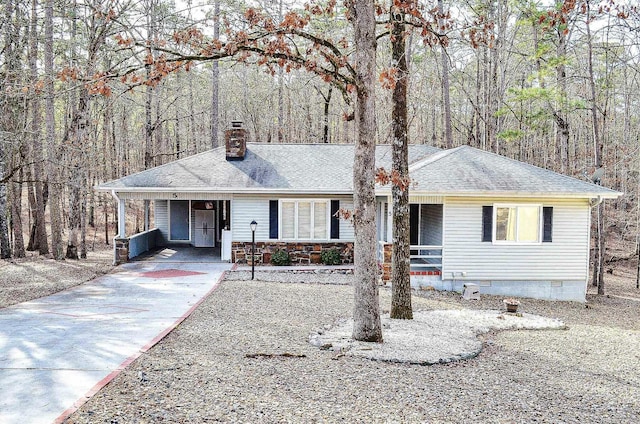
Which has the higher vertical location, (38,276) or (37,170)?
(37,170)

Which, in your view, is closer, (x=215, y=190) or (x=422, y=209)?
(x=215, y=190)

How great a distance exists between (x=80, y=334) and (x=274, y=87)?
26760 millimetres

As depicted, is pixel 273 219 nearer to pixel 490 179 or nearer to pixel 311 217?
pixel 311 217

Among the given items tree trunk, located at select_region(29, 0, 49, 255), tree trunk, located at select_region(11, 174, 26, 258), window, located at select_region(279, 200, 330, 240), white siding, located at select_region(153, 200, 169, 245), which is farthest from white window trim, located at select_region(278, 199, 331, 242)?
tree trunk, located at select_region(11, 174, 26, 258)

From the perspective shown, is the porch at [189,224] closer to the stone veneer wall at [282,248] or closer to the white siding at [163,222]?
the white siding at [163,222]

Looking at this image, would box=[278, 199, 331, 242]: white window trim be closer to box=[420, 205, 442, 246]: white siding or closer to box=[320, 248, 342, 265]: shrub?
box=[320, 248, 342, 265]: shrub

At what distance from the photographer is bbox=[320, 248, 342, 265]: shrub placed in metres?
16.1

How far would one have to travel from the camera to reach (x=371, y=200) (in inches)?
292

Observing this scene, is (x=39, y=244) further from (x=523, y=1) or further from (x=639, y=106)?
(x=639, y=106)

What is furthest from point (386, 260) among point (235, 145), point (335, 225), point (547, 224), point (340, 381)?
point (340, 381)

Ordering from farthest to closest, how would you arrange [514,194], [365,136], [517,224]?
[517,224]
[514,194]
[365,136]

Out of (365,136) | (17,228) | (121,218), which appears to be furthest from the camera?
(17,228)

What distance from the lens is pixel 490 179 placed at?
1453 centimetres

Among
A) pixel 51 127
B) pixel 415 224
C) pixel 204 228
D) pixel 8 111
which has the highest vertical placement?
pixel 8 111
